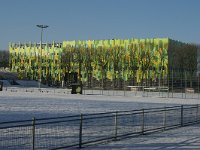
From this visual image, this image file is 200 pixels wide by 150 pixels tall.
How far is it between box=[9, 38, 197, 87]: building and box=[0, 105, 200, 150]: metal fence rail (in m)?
69.3

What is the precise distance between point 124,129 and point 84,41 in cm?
10077

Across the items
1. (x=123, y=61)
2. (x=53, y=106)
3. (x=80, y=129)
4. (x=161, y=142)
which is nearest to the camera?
(x=80, y=129)

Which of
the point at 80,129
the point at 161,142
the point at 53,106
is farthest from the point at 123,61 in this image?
the point at 80,129

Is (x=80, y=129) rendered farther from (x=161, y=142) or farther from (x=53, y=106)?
(x=53, y=106)

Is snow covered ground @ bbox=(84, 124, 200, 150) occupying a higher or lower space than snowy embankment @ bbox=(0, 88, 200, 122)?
lower

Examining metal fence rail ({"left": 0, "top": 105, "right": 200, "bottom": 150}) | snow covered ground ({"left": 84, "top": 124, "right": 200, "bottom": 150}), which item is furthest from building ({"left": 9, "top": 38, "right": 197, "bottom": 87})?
snow covered ground ({"left": 84, "top": 124, "right": 200, "bottom": 150})

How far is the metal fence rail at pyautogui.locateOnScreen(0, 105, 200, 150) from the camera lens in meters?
11.0

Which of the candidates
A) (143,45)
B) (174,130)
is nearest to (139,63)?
(143,45)

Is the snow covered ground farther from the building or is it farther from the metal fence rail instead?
the building

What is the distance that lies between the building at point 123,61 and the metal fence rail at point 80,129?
69262 mm

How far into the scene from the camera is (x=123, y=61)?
326 ft

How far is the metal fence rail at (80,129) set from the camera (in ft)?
36.0

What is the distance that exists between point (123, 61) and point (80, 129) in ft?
285

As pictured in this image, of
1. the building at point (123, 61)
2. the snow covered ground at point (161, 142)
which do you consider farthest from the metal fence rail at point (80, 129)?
the building at point (123, 61)
